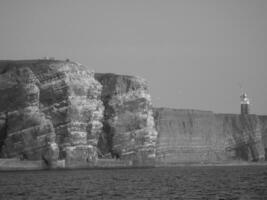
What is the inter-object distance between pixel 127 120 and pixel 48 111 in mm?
24185

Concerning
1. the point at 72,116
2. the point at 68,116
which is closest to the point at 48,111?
the point at 68,116

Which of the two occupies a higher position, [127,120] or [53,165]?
[127,120]

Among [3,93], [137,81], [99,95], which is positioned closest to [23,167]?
[3,93]

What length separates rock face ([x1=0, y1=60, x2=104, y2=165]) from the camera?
119 m

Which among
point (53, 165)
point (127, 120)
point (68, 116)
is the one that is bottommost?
point (53, 165)

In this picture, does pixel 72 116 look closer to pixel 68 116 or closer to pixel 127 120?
pixel 68 116

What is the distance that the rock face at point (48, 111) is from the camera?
118750 millimetres

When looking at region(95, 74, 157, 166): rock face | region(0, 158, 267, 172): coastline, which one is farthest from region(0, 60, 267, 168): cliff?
region(0, 158, 267, 172): coastline

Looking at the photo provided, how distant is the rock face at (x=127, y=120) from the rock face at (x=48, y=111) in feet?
25.5

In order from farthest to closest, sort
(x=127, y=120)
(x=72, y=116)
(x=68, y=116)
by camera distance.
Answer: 1. (x=127, y=120)
2. (x=72, y=116)
3. (x=68, y=116)

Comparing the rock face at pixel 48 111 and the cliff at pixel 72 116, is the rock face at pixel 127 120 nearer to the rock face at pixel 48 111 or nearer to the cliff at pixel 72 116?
the cliff at pixel 72 116

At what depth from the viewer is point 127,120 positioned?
143500 mm

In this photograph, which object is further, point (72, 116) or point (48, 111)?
point (72, 116)

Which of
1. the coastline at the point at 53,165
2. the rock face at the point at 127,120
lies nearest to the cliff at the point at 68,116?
the rock face at the point at 127,120
